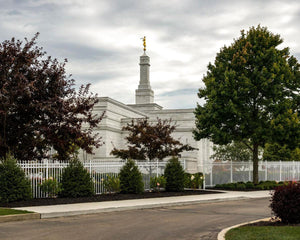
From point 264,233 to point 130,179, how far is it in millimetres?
12601

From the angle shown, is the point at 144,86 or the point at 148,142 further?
the point at 144,86

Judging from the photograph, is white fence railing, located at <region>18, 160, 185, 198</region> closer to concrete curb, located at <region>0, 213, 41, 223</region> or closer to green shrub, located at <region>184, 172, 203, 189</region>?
green shrub, located at <region>184, 172, 203, 189</region>

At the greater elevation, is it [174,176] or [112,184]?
[174,176]

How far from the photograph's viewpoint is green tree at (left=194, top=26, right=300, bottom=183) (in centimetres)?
2608

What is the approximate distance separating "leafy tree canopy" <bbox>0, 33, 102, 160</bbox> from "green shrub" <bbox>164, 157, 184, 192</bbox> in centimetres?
527

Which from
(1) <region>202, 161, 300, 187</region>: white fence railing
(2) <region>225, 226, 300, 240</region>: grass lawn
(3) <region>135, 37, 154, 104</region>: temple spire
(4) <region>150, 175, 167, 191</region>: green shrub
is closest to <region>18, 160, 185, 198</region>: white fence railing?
(4) <region>150, 175, 167, 191</region>: green shrub

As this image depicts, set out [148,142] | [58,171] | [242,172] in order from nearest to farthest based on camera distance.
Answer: [58,171]
[148,142]
[242,172]

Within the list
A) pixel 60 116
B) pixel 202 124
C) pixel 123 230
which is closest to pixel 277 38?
pixel 202 124

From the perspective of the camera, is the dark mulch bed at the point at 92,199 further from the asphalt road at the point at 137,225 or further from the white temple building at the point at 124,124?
the white temple building at the point at 124,124

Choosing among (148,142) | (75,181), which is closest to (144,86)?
(148,142)

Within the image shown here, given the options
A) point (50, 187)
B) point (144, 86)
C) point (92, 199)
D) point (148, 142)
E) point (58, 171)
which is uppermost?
point (144, 86)

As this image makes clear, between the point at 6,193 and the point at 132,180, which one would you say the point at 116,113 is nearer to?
the point at 132,180

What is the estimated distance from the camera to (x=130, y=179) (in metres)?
21.2

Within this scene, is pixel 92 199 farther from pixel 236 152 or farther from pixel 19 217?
Result: pixel 236 152
